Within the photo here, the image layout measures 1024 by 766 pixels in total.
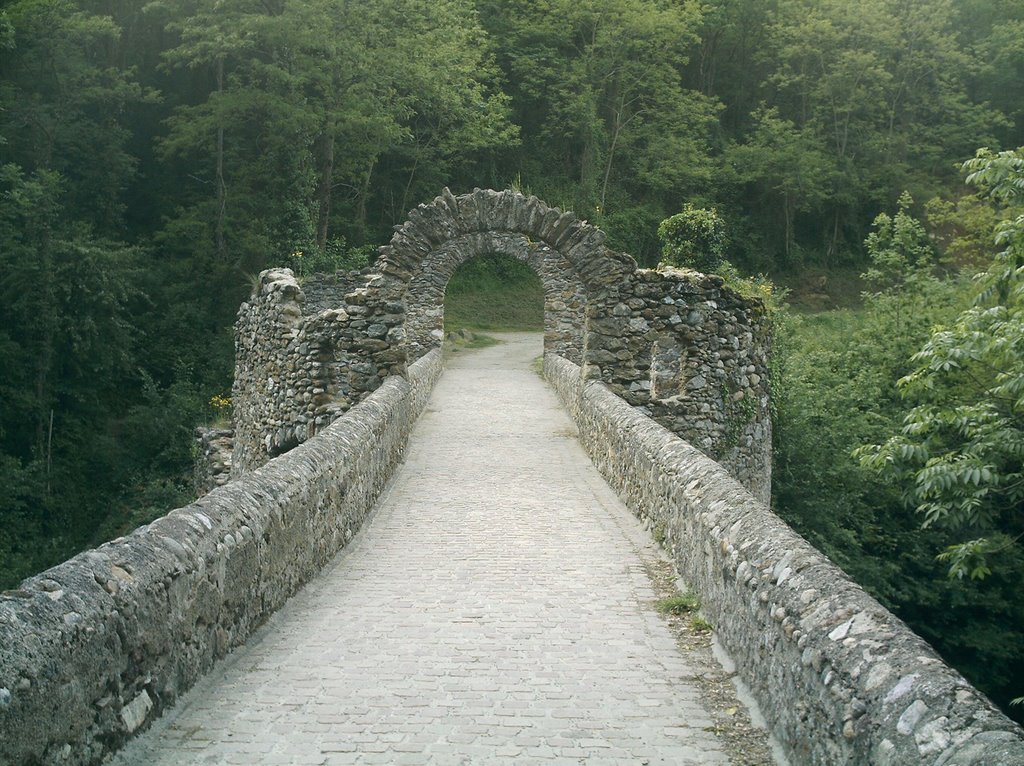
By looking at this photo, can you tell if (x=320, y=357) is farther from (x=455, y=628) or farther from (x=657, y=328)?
(x=455, y=628)

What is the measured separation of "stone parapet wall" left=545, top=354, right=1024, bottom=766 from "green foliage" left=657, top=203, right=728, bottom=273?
54.8 feet

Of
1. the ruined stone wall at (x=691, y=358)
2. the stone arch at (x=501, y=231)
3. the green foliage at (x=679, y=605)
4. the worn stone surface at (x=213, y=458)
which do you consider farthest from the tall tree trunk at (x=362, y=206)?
the green foliage at (x=679, y=605)

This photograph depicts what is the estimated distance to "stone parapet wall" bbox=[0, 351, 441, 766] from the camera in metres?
3.25

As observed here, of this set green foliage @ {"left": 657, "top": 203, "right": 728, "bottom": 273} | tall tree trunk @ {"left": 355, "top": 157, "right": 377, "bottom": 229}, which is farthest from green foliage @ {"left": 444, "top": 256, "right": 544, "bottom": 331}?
green foliage @ {"left": 657, "top": 203, "right": 728, "bottom": 273}

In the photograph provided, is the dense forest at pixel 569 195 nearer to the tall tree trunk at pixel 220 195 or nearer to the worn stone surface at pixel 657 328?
the tall tree trunk at pixel 220 195

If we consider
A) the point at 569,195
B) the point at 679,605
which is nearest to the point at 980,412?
the point at 679,605

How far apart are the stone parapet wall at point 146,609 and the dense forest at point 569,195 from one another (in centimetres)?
695

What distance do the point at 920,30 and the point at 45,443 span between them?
42.7 metres

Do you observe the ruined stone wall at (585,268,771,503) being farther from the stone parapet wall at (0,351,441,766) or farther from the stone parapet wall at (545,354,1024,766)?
the stone parapet wall at (0,351,441,766)

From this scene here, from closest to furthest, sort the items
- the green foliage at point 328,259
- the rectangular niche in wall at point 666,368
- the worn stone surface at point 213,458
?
the rectangular niche in wall at point 666,368 → the worn stone surface at point 213,458 → the green foliage at point 328,259

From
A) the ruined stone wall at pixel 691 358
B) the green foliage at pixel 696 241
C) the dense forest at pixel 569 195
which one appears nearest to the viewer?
the ruined stone wall at pixel 691 358

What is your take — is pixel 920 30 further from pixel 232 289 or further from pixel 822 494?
pixel 822 494

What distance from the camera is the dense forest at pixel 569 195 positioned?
17203mm

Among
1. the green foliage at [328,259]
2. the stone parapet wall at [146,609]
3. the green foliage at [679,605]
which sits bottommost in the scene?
the green foliage at [679,605]
